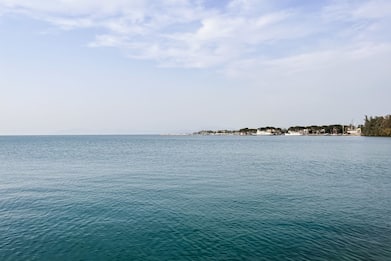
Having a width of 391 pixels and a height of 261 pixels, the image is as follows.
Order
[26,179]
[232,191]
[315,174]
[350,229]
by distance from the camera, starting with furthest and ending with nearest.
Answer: [315,174] < [26,179] < [232,191] < [350,229]

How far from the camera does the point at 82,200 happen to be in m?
30.4

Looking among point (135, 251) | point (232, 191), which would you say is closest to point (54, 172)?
point (232, 191)

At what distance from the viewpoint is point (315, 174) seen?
161 ft

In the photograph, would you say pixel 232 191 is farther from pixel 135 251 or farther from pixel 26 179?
pixel 26 179

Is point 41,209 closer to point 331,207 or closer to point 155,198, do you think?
point 155,198

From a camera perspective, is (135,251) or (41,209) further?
(41,209)

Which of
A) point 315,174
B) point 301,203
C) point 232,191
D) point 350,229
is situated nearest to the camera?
point 350,229

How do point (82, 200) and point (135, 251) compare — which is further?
point (82, 200)

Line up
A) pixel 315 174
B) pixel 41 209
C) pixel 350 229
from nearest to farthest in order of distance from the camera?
pixel 350 229 → pixel 41 209 → pixel 315 174

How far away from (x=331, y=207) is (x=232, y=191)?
10.7m

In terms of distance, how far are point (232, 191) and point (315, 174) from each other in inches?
809

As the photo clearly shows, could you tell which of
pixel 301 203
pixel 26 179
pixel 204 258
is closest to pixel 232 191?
pixel 301 203

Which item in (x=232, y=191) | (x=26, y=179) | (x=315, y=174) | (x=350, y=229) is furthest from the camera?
(x=315, y=174)

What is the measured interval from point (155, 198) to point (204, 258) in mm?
14505
